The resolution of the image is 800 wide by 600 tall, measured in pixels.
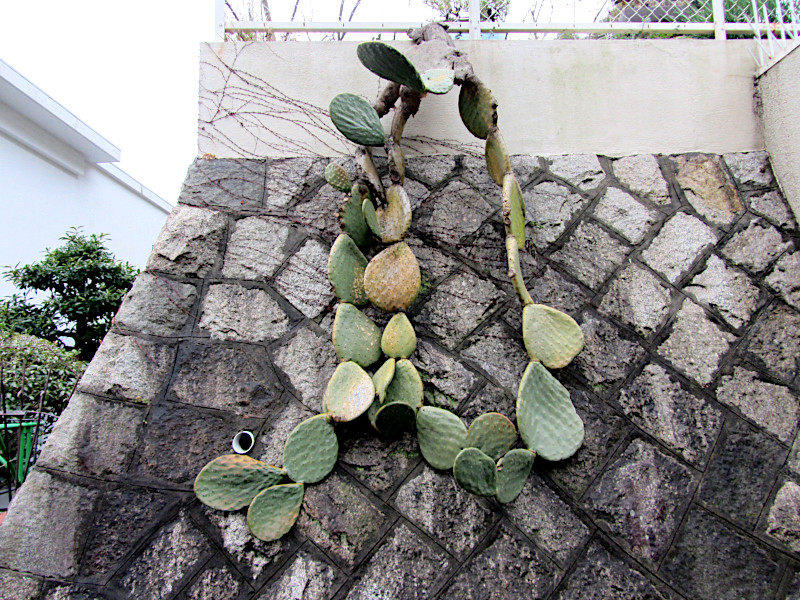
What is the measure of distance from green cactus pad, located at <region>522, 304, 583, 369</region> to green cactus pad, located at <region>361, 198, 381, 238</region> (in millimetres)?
501

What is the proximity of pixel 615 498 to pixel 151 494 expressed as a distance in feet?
4.09

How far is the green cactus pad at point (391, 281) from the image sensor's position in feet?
4.35

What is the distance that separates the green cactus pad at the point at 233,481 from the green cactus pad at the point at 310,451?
4 centimetres

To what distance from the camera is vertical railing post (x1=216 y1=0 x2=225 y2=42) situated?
1.83m

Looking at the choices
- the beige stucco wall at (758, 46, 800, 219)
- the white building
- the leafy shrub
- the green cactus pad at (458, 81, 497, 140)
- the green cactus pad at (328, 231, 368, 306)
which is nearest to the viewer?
the green cactus pad at (328, 231, 368, 306)

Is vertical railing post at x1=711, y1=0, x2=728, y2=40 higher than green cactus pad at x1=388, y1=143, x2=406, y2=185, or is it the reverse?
vertical railing post at x1=711, y1=0, x2=728, y2=40

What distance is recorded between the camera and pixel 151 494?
4.09 feet

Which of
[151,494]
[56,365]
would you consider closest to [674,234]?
[151,494]

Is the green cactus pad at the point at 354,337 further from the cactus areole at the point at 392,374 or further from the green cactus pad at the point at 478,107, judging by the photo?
the green cactus pad at the point at 478,107

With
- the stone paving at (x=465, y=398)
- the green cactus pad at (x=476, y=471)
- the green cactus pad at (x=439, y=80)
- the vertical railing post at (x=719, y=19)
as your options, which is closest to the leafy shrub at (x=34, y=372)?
the stone paving at (x=465, y=398)

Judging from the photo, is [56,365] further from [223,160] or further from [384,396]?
[384,396]

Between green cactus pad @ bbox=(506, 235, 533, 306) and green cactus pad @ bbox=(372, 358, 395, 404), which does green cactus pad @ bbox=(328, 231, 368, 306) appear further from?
green cactus pad @ bbox=(506, 235, 533, 306)

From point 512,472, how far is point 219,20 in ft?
6.47

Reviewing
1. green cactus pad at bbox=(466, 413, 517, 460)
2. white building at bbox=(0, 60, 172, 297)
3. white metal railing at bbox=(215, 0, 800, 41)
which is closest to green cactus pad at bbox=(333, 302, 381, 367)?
green cactus pad at bbox=(466, 413, 517, 460)
